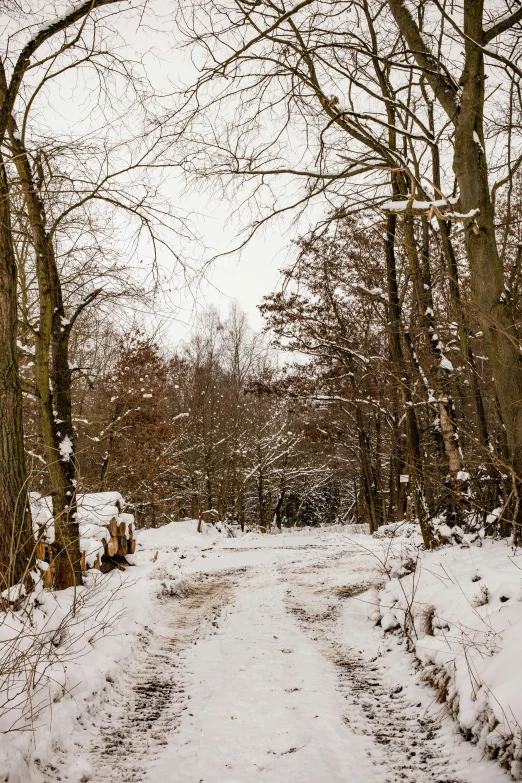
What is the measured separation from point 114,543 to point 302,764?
7289 mm

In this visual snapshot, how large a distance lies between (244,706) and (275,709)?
9.8 inches

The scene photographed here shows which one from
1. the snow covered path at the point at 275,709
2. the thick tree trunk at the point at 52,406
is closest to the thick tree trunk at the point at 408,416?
the snow covered path at the point at 275,709

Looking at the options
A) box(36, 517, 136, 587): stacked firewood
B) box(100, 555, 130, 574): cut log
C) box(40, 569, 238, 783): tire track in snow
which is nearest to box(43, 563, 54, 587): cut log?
box(40, 569, 238, 783): tire track in snow

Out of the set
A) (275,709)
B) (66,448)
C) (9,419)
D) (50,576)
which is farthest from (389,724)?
(66,448)

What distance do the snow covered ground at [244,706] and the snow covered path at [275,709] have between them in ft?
0.04

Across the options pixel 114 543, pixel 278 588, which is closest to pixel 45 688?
pixel 278 588

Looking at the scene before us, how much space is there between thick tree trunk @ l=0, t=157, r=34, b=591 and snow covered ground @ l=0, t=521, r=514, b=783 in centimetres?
116

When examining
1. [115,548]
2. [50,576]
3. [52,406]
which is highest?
[52,406]

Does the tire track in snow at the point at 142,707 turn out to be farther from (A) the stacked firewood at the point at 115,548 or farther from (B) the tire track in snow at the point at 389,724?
(A) the stacked firewood at the point at 115,548

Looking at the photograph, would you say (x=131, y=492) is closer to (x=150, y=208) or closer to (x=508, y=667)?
(x=150, y=208)

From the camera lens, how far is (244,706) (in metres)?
3.67

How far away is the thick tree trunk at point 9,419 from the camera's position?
446cm

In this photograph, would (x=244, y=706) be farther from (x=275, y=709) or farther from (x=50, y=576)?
(x=50, y=576)

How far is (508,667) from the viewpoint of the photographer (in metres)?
2.87
